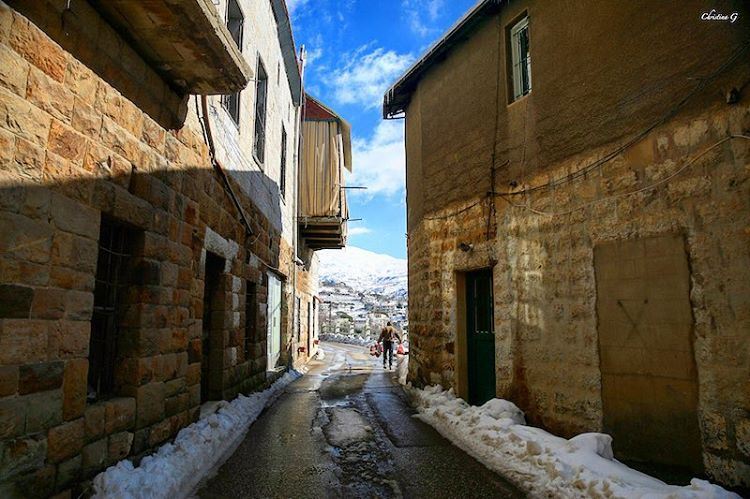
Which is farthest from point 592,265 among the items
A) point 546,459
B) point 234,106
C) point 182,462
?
point 234,106

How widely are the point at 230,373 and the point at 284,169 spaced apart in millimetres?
6682

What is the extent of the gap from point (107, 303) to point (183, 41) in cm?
230

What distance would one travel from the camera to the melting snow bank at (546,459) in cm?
342

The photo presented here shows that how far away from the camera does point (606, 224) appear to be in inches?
192

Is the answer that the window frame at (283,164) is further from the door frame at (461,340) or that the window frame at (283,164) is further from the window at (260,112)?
the door frame at (461,340)

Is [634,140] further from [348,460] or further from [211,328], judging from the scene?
[211,328]

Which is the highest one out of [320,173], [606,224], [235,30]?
[320,173]

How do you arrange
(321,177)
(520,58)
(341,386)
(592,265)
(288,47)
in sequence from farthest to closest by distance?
1. (321,177)
2. (288,47)
3. (341,386)
4. (520,58)
5. (592,265)

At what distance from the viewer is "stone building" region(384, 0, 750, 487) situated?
385 cm

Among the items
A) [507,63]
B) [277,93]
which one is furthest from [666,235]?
[277,93]

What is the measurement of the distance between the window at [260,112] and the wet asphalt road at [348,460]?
4.62 metres

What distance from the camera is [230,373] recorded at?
6.94 meters

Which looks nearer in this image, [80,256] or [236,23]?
[80,256]

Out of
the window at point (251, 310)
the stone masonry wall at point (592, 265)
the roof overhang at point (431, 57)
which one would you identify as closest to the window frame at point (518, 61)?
the roof overhang at point (431, 57)
